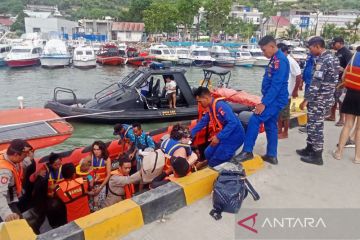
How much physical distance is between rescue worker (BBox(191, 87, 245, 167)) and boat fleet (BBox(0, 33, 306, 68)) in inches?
821

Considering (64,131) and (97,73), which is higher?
(64,131)

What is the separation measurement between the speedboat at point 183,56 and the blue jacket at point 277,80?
86.6 ft

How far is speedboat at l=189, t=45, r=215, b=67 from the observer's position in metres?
30.4

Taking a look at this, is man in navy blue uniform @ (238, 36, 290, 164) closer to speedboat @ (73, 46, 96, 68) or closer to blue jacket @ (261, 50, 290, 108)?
blue jacket @ (261, 50, 290, 108)

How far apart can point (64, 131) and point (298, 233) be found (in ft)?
11.5

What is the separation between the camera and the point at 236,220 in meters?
3.04

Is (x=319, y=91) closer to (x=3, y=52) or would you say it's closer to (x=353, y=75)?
(x=353, y=75)

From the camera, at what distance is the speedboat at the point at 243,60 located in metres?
32.1

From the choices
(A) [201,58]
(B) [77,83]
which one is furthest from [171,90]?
(A) [201,58]

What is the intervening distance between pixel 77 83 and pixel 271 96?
20.0 meters

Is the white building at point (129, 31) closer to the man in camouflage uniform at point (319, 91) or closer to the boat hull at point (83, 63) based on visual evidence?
the boat hull at point (83, 63)

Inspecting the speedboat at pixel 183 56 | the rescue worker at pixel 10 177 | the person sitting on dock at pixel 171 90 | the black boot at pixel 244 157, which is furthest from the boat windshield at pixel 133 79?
the speedboat at pixel 183 56

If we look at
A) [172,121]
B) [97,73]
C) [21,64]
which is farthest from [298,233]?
[21,64]

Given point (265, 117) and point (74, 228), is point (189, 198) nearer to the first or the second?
point (74, 228)
